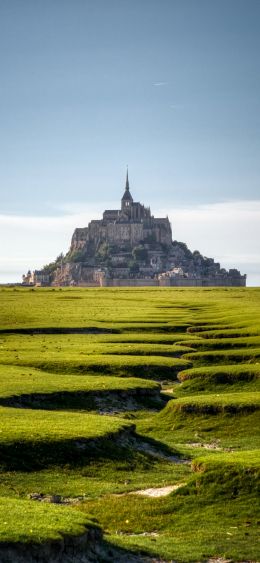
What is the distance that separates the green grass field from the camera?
1842 centimetres

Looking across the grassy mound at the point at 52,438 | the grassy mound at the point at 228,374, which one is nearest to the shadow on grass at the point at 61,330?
the grassy mound at the point at 228,374

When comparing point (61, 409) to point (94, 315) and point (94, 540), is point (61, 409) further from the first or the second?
point (94, 315)

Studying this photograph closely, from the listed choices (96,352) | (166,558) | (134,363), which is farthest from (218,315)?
(166,558)

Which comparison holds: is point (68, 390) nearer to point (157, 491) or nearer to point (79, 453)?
point (79, 453)

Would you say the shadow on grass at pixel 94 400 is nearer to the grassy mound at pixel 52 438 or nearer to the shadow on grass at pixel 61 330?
the grassy mound at pixel 52 438

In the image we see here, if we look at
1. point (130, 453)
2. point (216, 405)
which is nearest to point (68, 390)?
point (216, 405)

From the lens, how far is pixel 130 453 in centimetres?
2666

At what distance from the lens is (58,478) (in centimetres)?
2350

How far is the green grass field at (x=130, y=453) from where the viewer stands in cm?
1842

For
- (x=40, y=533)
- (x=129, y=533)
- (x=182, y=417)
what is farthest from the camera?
(x=182, y=417)

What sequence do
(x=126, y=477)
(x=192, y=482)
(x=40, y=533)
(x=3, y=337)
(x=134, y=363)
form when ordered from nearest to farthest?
(x=40, y=533) < (x=192, y=482) < (x=126, y=477) < (x=134, y=363) < (x=3, y=337)

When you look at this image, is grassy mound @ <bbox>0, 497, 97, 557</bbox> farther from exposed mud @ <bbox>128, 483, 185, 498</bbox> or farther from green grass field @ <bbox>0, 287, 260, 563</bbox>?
exposed mud @ <bbox>128, 483, 185, 498</bbox>

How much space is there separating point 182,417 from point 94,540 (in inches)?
635

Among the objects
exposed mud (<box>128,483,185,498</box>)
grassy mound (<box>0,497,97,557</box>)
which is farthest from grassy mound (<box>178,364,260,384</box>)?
grassy mound (<box>0,497,97,557</box>)
